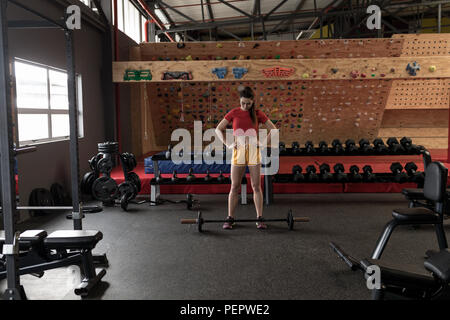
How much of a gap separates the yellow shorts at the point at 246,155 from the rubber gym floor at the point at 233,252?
0.63 m

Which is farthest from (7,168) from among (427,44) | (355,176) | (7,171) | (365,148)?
(427,44)

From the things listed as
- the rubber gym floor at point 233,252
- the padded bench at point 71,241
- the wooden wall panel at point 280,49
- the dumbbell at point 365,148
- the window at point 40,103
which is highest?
the wooden wall panel at point 280,49

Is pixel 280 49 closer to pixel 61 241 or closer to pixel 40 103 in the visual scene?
pixel 40 103

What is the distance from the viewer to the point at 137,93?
657 centimetres

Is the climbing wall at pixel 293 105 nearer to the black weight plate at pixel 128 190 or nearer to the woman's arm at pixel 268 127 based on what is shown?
the black weight plate at pixel 128 190

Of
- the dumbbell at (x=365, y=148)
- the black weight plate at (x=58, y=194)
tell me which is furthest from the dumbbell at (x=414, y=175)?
the black weight plate at (x=58, y=194)

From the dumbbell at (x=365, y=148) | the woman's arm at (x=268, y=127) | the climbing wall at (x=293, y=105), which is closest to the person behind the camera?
the woman's arm at (x=268, y=127)

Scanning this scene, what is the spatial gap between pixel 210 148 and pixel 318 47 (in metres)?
2.15

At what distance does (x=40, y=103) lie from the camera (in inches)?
162

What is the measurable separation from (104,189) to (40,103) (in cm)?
120

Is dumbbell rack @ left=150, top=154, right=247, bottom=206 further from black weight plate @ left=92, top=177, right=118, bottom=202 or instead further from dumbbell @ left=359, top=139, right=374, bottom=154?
dumbbell @ left=359, top=139, right=374, bottom=154

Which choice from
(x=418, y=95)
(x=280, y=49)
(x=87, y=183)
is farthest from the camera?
(x=418, y=95)

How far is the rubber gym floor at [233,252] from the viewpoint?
2.14m
